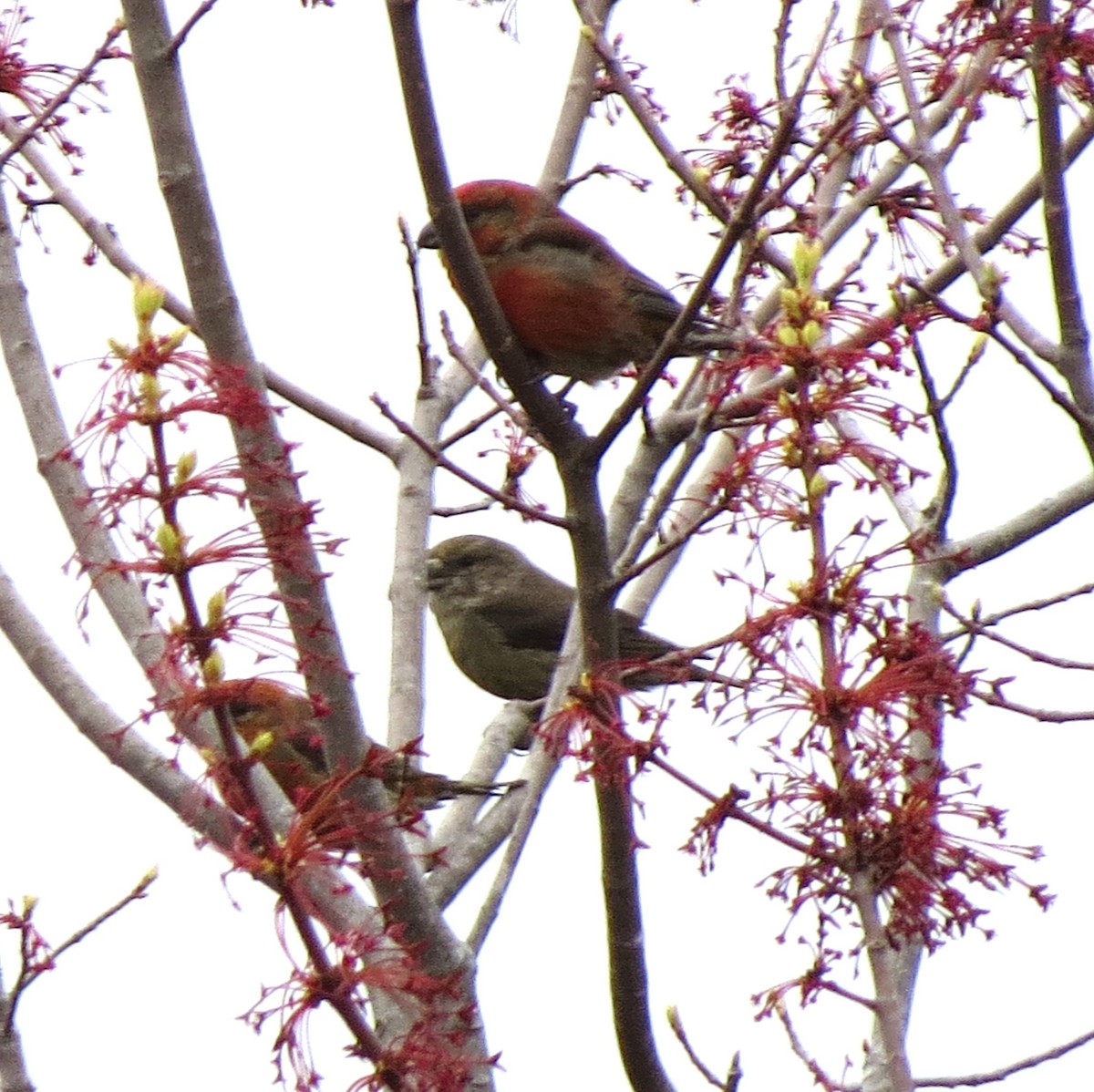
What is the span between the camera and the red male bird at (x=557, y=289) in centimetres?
525

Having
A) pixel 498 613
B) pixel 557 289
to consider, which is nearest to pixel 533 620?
pixel 498 613

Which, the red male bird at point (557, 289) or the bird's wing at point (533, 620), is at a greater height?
the bird's wing at point (533, 620)

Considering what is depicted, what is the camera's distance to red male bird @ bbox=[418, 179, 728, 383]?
5246mm

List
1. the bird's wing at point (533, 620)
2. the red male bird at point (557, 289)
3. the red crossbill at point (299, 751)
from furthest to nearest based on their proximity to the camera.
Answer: the bird's wing at point (533, 620), the red male bird at point (557, 289), the red crossbill at point (299, 751)

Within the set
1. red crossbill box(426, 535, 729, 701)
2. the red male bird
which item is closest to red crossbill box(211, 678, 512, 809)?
the red male bird

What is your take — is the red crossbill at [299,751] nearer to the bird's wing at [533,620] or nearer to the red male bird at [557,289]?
the red male bird at [557,289]

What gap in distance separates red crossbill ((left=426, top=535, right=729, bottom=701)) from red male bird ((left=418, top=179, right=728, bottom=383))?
2371 millimetres

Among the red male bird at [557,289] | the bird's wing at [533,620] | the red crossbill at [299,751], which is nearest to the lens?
the red crossbill at [299,751]

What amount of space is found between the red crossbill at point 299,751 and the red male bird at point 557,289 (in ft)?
3.97

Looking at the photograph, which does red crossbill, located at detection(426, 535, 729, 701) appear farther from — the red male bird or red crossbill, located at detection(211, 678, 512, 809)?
the red male bird

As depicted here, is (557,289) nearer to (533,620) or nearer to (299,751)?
(299,751)

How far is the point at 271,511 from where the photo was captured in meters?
2.55

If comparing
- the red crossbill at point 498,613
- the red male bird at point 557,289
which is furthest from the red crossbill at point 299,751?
the red crossbill at point 498,613

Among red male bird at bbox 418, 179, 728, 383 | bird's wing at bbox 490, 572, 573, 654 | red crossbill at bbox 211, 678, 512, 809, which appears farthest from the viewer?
bird's wing at bbox 490, 572, 573, 654
